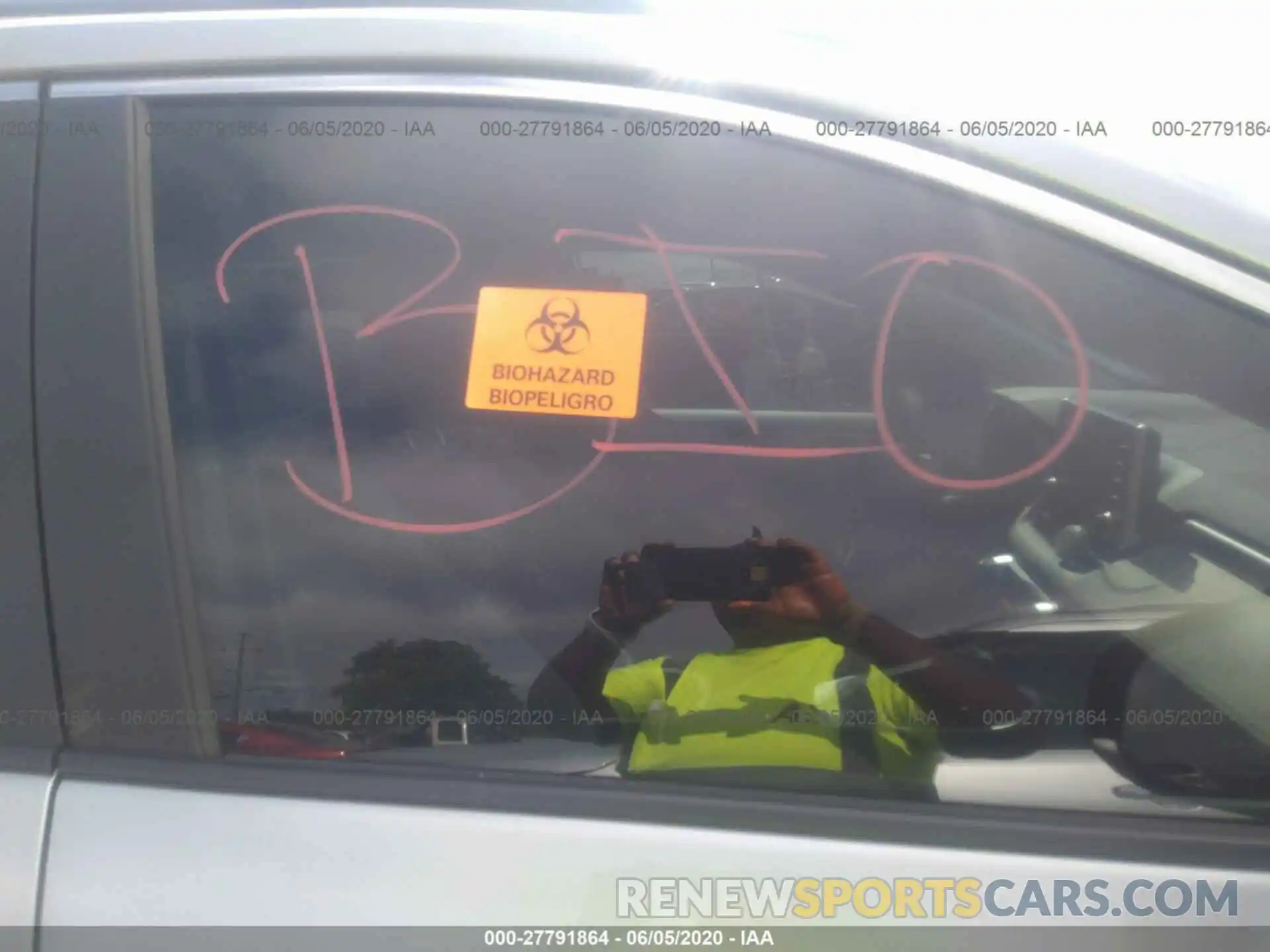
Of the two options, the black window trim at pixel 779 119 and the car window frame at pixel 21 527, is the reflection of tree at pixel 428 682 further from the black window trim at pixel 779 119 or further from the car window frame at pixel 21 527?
the black window trim at pixel 779 119

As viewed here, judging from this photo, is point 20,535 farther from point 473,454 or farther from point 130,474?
point 473,454

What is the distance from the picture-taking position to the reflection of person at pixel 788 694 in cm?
125

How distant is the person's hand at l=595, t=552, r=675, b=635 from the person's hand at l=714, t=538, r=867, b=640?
72 mm

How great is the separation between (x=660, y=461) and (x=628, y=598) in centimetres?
17

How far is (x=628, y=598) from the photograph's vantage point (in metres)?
1.27

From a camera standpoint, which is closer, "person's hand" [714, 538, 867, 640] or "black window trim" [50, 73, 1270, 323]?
"black window trim" [50, 73, 1270, 323]

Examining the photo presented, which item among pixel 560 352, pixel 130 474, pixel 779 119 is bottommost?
pixel 130 474

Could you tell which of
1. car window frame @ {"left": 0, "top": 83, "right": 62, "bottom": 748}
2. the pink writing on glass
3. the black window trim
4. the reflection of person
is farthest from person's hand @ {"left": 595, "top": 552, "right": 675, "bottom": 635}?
car window frame @ {"left": 0, "top": 83, "right": 62, "bottom": 748}

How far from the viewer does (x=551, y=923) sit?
3.83 feet

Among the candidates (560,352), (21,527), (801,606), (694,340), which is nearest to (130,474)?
(21,527)

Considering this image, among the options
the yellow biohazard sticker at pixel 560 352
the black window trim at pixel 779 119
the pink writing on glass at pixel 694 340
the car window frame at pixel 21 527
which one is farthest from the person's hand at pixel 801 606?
the car window frame at pixel 21 527

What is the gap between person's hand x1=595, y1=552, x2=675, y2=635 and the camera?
4.15 ft

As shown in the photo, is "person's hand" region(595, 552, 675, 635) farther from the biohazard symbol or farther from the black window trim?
the black window trim

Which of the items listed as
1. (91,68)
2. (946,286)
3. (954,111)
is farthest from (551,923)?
(91,68)
